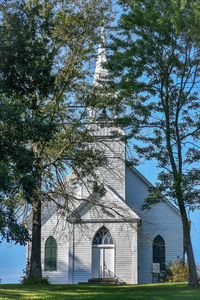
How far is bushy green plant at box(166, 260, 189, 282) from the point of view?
26.0m

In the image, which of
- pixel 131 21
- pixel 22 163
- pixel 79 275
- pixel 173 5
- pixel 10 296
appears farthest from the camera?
pixel 79 275

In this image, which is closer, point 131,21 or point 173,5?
point 173,5

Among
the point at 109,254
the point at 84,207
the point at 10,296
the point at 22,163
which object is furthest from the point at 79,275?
the point at 22,163

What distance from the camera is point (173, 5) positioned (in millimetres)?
20469

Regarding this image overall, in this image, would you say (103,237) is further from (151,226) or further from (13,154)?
(13,154)

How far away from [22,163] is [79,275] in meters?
14.8

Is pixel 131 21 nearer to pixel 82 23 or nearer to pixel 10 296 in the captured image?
pixel 82 23

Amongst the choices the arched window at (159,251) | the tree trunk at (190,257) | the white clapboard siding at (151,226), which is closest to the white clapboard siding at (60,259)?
the white clapboard siding at (151,226)

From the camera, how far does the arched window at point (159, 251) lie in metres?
30.3

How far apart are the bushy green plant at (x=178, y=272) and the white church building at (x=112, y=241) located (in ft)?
5.03

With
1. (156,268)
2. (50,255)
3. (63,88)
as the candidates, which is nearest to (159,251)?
(156,268)

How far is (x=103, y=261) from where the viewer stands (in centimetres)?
2820

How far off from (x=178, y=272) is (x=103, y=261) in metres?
4.63

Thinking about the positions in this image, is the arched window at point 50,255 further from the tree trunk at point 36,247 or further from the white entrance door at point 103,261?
the tree trunk at point 36,247
